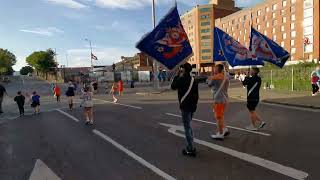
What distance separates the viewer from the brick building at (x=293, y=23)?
80.9 meters

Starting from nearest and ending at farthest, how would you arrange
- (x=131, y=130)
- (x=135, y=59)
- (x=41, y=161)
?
(x=41, y=161) → (x=131, y=130) → (x=135, y=59)

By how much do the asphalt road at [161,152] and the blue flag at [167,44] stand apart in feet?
6.93

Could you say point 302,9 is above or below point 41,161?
above

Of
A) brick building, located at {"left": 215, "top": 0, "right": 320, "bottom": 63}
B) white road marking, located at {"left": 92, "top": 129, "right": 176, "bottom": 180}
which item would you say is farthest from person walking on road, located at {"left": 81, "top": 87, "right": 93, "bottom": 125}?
brick building, located at {"left": 215, "top": 0, "right": 320, "bottom": 63}

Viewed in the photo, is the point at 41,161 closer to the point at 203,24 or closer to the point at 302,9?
the point at 302,9

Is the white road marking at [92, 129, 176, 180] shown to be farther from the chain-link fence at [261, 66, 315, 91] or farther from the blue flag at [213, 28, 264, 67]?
the chain-link fence at [261, 66, 315, 91]

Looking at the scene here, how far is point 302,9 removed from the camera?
82562mm

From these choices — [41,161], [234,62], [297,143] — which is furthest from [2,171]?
[234,62]

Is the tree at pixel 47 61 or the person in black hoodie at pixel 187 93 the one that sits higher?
the tree at pixel 47 61

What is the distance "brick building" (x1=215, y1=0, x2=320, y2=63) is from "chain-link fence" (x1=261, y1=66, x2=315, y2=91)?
51417 mm

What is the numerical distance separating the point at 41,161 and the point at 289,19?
8845cm

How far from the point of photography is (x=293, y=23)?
280 ft

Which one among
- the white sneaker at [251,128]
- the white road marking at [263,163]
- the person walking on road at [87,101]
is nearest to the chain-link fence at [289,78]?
the white sneaker at [251,128]

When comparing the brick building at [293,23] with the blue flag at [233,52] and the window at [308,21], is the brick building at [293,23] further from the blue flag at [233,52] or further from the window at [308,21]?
the blue flag at [233,52]
